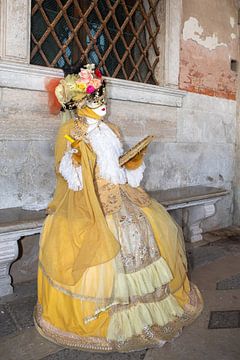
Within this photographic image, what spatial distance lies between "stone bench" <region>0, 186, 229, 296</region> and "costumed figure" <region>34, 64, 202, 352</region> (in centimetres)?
26

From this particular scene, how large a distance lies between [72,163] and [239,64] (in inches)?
145

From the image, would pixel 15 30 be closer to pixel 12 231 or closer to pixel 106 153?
pixel 106 153

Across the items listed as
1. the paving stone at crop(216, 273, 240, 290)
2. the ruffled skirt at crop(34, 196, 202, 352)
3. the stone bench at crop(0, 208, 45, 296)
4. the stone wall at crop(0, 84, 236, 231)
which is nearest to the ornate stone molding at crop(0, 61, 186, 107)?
the stone wall at crop(0, 84, 236, 231)

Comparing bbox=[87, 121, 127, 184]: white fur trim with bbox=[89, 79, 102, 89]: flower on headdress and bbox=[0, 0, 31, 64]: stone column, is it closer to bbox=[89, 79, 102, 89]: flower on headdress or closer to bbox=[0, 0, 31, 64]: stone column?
bbox=[89, 79, 102, 89]: flower on headdress

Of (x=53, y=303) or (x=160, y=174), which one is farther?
(x=160, y=174)

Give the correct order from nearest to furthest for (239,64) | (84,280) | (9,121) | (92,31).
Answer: (84,280)
(9,121)
(92,31)
(239,64)

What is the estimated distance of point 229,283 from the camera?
3094mm

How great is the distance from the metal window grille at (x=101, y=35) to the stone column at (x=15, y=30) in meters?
0.18

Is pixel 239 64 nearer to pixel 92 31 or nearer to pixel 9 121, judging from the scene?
pixel 92 31

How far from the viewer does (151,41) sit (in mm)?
4023

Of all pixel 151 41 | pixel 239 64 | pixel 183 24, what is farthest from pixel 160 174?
pixel 239 64

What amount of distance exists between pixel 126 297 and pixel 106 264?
22 cm

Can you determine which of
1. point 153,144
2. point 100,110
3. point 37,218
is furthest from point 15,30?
point 153,144

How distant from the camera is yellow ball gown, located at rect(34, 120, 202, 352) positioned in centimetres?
202
